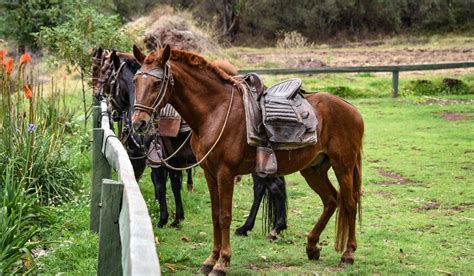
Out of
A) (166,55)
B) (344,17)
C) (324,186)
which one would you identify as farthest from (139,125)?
(344,17)

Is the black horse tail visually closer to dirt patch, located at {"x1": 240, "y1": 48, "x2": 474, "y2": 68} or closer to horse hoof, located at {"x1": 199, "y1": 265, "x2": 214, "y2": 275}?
horse hoof, located at {"x1": 199, "y1": 265, "x2": 214, "y2": 275}

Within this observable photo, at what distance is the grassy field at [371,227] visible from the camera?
19.1 feet

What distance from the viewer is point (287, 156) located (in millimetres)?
5789

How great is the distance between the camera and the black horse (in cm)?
690

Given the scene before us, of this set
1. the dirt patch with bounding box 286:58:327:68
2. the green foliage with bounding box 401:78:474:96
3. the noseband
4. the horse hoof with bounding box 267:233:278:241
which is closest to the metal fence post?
the green foliage with bounding box 401:78:474:96

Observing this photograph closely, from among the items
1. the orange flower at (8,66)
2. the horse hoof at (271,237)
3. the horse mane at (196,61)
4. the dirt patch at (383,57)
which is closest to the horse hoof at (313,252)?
the horse hoof at (271,237)

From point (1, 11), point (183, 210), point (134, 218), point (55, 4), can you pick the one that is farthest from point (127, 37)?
point (1, 11)

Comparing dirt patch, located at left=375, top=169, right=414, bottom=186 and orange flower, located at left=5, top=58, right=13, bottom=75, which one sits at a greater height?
orange flower, located at left=5, top=58, right=13, bottom=75

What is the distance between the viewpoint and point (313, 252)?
20.0 ft

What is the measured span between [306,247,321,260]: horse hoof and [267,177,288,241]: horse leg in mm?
743

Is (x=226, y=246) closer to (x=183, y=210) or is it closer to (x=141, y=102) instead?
(x=141, y=102)

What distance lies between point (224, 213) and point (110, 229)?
2044 mm

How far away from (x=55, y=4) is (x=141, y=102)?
69.4ft

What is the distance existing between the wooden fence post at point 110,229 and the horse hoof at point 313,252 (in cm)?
287
